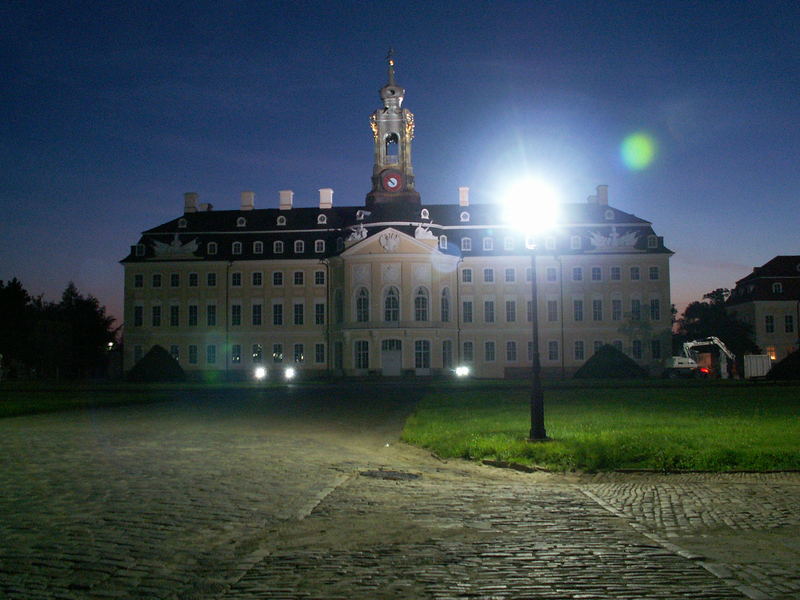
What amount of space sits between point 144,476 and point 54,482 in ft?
4.08

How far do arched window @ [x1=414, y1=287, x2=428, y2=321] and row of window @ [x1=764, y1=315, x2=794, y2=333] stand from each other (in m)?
36.7

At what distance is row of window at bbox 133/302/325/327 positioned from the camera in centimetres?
7219

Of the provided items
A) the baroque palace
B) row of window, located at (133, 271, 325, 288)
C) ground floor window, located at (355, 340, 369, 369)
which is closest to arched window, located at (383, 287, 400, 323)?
ground floor window, located at (355, 340, 369, 369)

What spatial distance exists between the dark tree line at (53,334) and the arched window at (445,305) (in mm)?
38153

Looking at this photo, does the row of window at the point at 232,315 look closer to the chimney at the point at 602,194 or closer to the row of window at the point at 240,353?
the row of window at the point at 240,353

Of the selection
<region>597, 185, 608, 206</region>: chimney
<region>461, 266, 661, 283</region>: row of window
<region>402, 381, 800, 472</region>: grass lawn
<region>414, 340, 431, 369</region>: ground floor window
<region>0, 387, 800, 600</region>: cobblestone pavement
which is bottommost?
<region>0, 387, 800, 600</region>: cobblestone pavement

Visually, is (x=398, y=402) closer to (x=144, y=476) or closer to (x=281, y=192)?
(x=144, y=476)

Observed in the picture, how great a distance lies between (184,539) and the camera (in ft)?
26.2

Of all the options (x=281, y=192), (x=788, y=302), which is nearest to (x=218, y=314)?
(x=281, y=192)

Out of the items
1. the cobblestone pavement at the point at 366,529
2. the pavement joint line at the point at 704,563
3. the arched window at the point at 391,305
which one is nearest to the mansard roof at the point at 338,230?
the arched window at the point at 391,305

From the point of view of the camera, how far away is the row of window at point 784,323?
79688 millimetres

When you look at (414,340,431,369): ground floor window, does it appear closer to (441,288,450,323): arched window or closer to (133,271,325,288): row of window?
(441,288,450,323): arched window

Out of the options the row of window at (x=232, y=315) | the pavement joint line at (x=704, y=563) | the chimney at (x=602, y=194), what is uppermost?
the chimney at (x=602, y=194)

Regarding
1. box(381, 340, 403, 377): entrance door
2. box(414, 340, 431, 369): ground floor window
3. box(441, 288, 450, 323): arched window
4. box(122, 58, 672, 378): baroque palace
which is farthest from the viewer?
box(122, 58, 672, 378): baroque palace
